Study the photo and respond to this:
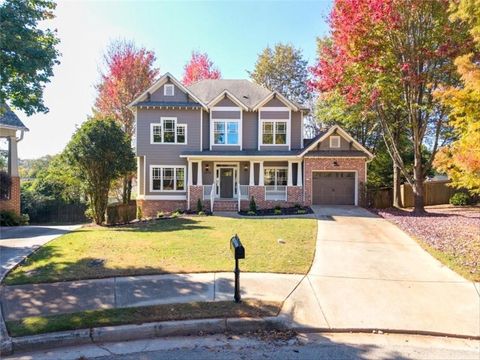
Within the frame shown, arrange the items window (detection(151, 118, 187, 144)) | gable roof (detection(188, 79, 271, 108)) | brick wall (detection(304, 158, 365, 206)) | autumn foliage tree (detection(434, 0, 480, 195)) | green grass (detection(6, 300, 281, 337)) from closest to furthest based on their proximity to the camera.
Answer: green grass (detection(6, 300, 281, 337)) < autumn foliage tree (detection(434, 0, 480, 195)) < brick wall (detection(304, 158, 365, 206)) < window (detection(151, 118, 187, 144)) < gable roof (detection(188, 79, 271, 108))

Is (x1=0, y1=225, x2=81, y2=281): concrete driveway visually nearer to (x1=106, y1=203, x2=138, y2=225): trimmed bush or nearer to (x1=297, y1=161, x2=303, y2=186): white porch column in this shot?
(x1=106, y1=203, x2=138, y2=225): trimmed bush

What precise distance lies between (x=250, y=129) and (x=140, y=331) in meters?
18.3

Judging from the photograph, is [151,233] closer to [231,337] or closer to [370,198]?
[231,337]

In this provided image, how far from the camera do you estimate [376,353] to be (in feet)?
14.2

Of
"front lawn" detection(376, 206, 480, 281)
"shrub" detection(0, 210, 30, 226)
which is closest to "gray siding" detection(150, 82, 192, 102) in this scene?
"shrub" detection(0, 210, 30, 226)

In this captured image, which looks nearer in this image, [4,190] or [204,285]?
[204,285]

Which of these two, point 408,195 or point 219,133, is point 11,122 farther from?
point 408,195

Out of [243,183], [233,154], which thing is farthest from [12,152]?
[243,183]

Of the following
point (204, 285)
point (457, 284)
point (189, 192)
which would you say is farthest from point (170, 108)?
point (457, 284)

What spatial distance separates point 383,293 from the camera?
630 cm

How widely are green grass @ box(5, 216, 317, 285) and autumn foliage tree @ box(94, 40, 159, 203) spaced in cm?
1731

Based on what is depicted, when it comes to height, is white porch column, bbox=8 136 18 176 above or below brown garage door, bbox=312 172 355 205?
above

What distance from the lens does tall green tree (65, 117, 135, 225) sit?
14.9 meters

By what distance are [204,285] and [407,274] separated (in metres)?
4.39
